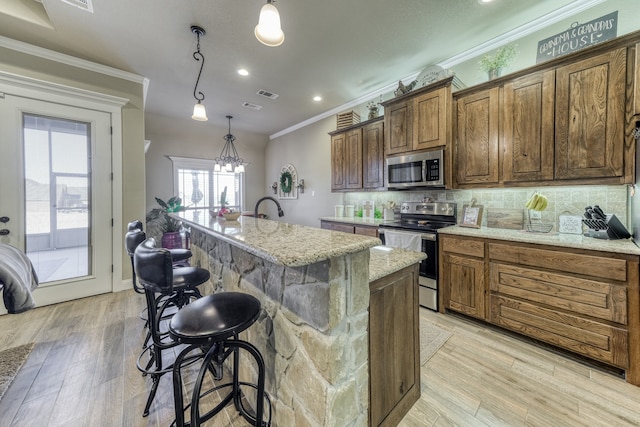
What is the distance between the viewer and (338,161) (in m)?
4.33

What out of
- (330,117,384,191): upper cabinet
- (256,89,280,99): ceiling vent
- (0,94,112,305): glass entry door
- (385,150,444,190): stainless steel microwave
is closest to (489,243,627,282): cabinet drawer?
(385,150,444,190): stainless steel microwave

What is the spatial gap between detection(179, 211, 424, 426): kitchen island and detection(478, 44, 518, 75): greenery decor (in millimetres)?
2406

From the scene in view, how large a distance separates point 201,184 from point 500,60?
6.07 meters

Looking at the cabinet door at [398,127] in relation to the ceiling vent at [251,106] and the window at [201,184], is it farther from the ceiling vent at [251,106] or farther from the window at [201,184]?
the window at [201,184]

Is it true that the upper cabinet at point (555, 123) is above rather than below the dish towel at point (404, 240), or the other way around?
above

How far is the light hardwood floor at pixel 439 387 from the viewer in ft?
4.77

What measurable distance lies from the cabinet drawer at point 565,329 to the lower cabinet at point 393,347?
4.26 feet

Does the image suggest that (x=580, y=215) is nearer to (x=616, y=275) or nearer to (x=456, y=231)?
(x=616, y=275)

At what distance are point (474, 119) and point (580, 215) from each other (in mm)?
1340

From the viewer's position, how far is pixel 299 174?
577cm

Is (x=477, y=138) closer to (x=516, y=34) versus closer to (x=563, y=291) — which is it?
(x=516, y=34)

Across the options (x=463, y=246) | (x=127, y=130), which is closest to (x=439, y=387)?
(x=463, y=246)

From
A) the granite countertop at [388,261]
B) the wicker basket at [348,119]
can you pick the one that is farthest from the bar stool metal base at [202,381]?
the wicker basket at [348,119]

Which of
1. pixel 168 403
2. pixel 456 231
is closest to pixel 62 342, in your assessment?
pixel 168 403
